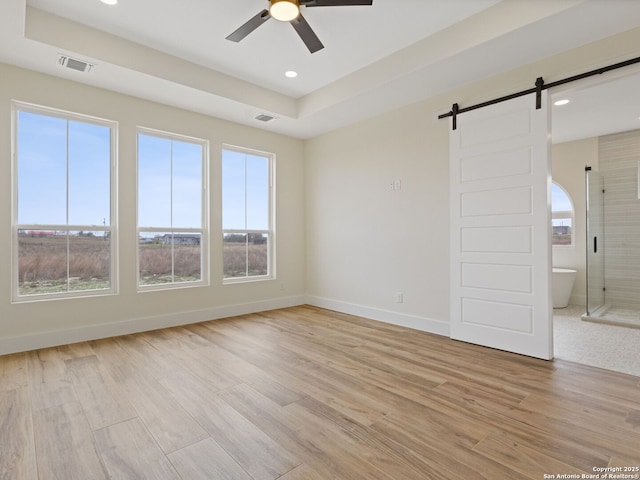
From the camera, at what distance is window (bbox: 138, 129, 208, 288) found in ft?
14.1

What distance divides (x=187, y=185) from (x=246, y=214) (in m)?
1.00

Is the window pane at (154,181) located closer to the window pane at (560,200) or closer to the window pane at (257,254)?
the window pane at (257,254)

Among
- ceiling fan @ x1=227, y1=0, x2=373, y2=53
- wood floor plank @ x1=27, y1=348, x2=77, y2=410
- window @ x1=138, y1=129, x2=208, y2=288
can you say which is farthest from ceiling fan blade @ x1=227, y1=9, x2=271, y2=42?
wood floor plank @ x1=27, y1=348, x2=77, y2=410

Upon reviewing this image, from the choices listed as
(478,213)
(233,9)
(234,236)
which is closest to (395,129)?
(478,213)

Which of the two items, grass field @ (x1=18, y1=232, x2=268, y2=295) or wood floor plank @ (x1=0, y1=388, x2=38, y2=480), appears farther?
grass field @ (x1=18, y1=232, x2=268, y2=295)

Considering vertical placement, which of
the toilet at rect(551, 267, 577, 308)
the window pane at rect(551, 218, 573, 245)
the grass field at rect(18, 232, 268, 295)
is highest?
the window pane at rect(551, 218, 573, 245)

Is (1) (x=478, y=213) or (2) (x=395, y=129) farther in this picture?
(2) (x=395, y=129)

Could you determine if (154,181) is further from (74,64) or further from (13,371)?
(13,371)

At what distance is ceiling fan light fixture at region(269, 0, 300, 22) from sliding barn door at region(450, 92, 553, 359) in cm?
218

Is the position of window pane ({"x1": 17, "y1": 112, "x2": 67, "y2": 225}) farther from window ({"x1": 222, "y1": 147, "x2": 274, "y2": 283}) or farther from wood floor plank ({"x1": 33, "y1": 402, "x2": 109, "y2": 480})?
wood floor plank ({"x1": 33, "y1": 402, "x2": 109, "y2": 480})

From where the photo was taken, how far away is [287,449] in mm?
1803

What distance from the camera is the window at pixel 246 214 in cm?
507

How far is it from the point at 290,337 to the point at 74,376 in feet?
6.64

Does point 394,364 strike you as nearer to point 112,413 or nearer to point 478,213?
point 478,213
